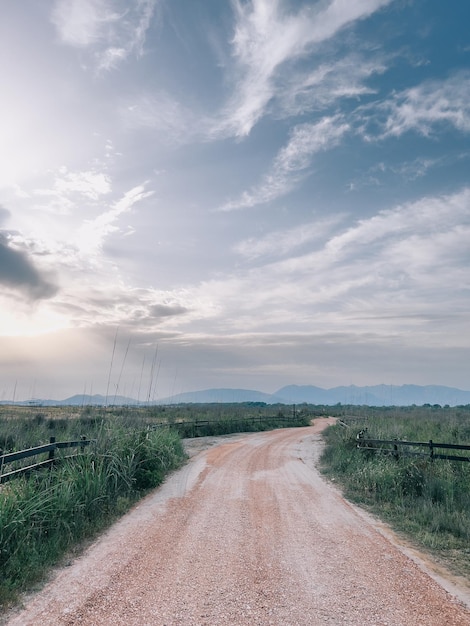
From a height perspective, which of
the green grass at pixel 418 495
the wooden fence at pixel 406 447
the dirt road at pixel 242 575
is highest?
the wooden fence at pixel 406 447

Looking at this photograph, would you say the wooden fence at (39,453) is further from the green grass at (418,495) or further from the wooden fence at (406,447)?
the wooden fence at (406,447)

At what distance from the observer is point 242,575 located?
6.11 m

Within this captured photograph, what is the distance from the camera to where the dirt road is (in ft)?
16.4

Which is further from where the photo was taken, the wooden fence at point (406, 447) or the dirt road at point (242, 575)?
the wooden fence at point (406, 447)

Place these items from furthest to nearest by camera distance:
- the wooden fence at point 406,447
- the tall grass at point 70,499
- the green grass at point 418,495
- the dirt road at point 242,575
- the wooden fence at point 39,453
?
the wooden fence at point 406,447 → the green grass at point 418,495 → the wooden fence at point 39,453 → the tall grass at point 70,499 → the dirt road at point 242,575

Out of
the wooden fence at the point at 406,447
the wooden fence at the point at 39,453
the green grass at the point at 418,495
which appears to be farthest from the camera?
the wooden fence at the point at 406,447

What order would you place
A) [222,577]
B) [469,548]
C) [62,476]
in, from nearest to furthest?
[222,577]
[469,548]
[62,476]

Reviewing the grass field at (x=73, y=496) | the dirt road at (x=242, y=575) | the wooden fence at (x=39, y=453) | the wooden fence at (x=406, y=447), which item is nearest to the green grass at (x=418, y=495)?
the wooden fence at (x=406, y=447)

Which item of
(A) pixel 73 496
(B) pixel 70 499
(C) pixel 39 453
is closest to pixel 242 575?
(B) pixel 70 499

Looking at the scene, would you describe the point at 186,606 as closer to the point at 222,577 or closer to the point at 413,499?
the point at 222,577

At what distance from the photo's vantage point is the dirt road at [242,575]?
501cm

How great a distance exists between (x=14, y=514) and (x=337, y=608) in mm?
5025

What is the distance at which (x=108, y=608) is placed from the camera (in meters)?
5.09

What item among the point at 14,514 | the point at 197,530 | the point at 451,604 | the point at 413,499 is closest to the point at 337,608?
the point at 451,604
